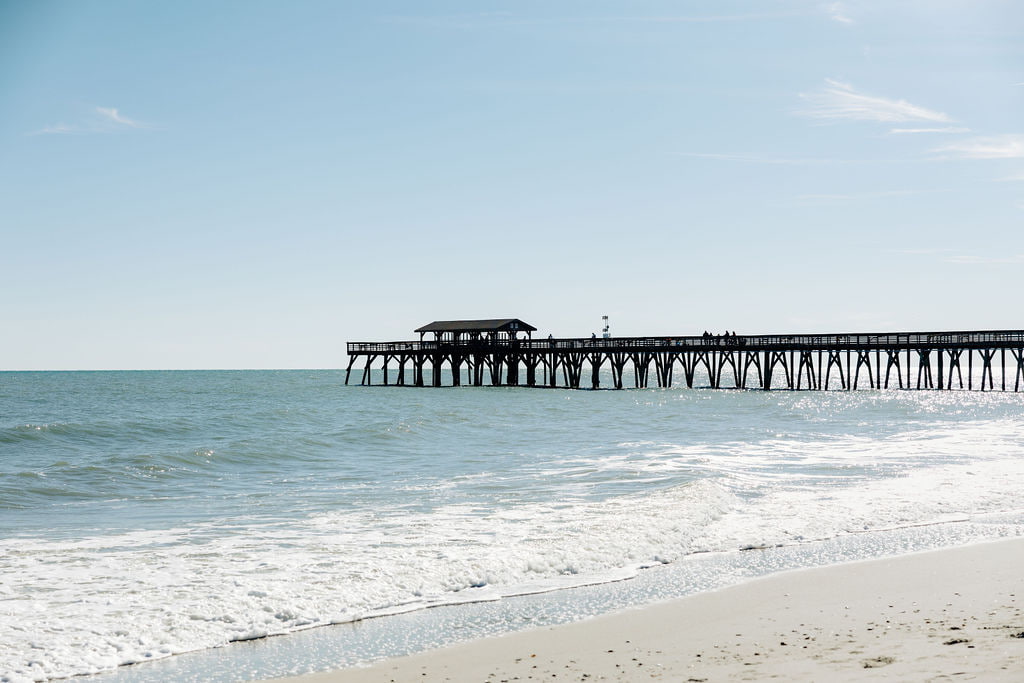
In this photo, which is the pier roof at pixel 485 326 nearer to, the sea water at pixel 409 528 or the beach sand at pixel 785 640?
the sea water at pixel 409 528

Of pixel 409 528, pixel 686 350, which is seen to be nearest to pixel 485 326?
pixel 686 350

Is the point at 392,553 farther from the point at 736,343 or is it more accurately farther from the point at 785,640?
the point at 736,343

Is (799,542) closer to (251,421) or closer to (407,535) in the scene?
(407,535)

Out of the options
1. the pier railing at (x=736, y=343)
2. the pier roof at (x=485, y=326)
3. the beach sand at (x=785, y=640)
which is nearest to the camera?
the beach sand at (x=785, y=640)

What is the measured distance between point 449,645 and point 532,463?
12495mm

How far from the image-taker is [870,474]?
56.3 feet

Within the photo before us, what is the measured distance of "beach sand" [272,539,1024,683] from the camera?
5867mm

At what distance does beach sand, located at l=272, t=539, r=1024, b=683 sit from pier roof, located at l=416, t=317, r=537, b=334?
5093cm

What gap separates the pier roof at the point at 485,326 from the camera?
59688 mm

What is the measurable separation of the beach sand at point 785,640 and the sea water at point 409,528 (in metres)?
0.52

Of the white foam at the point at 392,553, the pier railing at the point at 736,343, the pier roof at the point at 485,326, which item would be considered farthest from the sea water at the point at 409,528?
the pier roof at the point at 485,326

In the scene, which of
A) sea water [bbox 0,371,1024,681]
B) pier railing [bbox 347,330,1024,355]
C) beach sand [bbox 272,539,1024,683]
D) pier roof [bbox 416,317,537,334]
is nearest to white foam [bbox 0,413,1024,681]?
sea water [bbox 0,371,1024,681]

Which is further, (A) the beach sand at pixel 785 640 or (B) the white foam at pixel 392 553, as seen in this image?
(B) the white foam at pixel 392 553

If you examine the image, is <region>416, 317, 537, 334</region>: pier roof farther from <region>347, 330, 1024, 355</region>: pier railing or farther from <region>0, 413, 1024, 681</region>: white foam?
<region>0, 413, 1024, 681</region>: white foam
